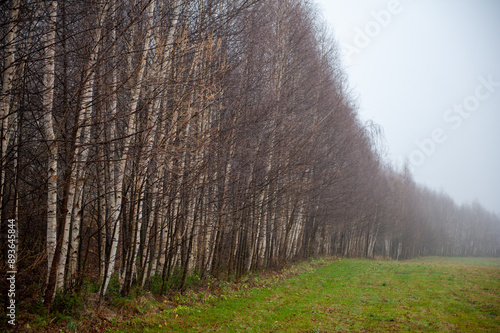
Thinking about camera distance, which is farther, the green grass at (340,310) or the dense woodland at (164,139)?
the green grass at (340,310)

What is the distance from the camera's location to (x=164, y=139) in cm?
475

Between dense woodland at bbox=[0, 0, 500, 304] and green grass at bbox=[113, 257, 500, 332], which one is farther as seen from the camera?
green grass at bbox=[113, 257, 500, 332]

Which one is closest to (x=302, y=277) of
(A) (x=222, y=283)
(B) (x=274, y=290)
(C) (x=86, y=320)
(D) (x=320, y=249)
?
(B) (x=274, y=290)

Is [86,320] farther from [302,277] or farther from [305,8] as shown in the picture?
[305,8]

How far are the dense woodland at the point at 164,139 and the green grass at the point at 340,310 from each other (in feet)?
4.01

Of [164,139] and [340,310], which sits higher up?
[164,139]

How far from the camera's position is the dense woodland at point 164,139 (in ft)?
13.5

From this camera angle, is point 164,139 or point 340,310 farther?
point 340,310

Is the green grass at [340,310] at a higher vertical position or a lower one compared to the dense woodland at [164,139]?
lower

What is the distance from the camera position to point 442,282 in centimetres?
1205

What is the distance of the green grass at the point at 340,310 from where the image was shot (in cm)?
611

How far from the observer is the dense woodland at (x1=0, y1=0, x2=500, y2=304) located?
4129 mm

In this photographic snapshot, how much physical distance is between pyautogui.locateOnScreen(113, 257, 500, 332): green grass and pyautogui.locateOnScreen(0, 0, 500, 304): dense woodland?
122 centimetres

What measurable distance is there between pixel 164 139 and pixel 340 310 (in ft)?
19.4
